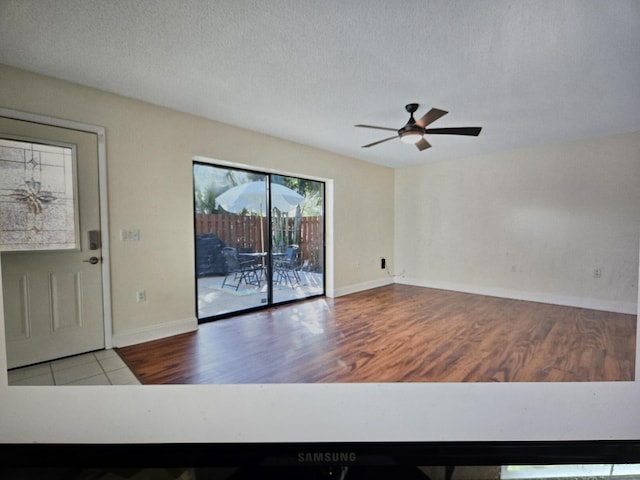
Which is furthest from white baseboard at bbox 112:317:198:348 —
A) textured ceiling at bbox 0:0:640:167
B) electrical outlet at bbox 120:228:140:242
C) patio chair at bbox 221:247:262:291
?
textured ceiling at bbox 0:0:640:167

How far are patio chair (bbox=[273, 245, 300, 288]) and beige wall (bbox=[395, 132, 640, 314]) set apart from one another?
87.5 inches

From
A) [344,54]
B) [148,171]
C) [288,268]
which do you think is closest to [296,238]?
[288,268]

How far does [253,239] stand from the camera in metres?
3.06

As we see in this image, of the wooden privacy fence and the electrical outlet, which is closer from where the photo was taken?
the electrical outlet

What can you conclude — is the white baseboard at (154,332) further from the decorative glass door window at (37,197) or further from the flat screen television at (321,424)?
the flat screen television at (321,424)

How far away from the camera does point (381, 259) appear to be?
185 inches

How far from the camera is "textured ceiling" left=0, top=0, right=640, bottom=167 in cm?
133

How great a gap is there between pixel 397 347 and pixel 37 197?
8.15 ft

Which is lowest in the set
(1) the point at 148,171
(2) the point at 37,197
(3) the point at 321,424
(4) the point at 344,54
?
(3) the point at 321,424

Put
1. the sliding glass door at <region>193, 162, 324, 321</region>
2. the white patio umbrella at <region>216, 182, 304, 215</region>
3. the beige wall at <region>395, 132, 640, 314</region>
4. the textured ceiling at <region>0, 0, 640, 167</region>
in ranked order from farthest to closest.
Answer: the beige wall at <region>395, 132, 640, 314</region>
the white patio umbrella at <region>216, 182, 304, 215</region>
the sliding glass door at <region>193, 162, 324, 321</region>
the textured ceiling at <region>0, 0, 640, 167</region>

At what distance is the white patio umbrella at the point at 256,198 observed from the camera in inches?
112

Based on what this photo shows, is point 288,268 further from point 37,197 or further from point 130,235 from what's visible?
point 37,197

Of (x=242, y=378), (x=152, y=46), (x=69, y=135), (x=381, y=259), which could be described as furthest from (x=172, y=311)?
(x=381, y=259)

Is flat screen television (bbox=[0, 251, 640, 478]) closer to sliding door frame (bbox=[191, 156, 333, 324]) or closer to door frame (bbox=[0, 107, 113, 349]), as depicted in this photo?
door frame (bbox=[0, 107, 113, 349])
